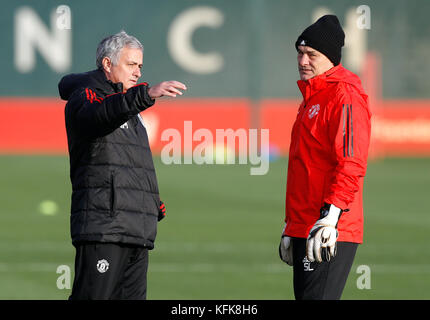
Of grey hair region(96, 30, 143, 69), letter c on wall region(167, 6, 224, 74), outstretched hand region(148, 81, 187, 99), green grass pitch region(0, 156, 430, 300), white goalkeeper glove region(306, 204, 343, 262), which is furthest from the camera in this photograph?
letter c on wall region(167, 6, 224, 74)

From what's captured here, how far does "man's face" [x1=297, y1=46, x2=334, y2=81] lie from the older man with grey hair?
2.35 ft

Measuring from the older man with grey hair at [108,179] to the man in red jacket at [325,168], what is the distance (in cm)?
76

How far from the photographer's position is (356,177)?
514cm

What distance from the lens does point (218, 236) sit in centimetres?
1342

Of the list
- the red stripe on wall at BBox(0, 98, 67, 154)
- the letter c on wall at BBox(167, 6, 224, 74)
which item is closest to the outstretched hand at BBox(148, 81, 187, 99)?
the red stripe on wall at BBox(0, 98, 67, 154)

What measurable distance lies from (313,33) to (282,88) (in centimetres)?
2344

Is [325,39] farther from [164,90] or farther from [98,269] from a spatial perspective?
[98,269]

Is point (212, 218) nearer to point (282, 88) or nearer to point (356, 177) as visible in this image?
point (356, 177)

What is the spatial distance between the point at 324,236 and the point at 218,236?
840cm

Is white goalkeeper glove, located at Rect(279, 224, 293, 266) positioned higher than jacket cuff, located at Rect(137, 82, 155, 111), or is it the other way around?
jacket cuff, located at Rect(137, 82, 155, 111)

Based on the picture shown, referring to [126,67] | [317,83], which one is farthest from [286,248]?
[126,67]

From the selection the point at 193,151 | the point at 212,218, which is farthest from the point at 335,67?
the point at 193,151

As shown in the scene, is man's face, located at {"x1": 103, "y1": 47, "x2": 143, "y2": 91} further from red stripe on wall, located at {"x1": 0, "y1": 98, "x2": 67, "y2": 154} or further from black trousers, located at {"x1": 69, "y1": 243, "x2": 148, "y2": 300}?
red stripe on wall, located at {"x1": 0, "y1": 98, "x2": 67, "y2": 154}

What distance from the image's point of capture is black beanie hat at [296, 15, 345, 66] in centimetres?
546
